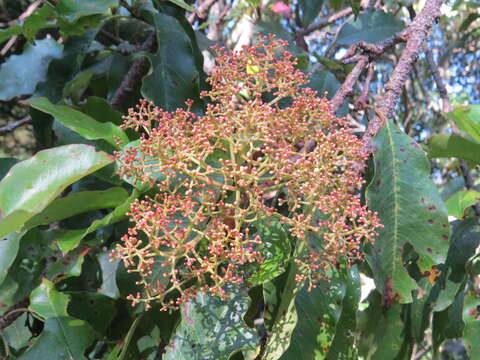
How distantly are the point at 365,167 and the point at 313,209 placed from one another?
0.80 ft

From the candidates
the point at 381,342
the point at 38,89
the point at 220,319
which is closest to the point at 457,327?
the point at 381,342

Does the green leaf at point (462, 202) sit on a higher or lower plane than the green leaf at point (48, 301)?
higher

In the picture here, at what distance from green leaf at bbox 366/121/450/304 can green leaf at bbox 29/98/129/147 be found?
1.87 feet

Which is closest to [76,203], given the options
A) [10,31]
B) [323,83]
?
[10,31]

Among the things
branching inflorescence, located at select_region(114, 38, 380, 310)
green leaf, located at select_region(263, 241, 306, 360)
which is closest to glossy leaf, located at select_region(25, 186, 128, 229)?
branching inflorescence, located at select_region(114, 38, 380, 310)

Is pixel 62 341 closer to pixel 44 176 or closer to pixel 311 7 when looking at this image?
pixel 44 176

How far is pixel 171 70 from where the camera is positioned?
51.5 inches

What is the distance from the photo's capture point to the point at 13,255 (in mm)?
960

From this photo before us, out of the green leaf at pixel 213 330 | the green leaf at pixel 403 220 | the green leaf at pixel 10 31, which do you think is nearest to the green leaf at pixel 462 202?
the green leaf at pixel 403 220

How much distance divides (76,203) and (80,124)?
0.20m

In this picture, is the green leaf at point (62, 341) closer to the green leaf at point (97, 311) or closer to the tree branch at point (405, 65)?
the green leaf at point (97, 311)

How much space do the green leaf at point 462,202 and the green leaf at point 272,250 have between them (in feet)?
1.92

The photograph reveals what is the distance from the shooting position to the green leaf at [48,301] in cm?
105

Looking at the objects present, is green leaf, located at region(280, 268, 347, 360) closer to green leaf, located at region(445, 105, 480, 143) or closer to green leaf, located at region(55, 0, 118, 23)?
green leaf, located at region(445, 105, 480, 143)
